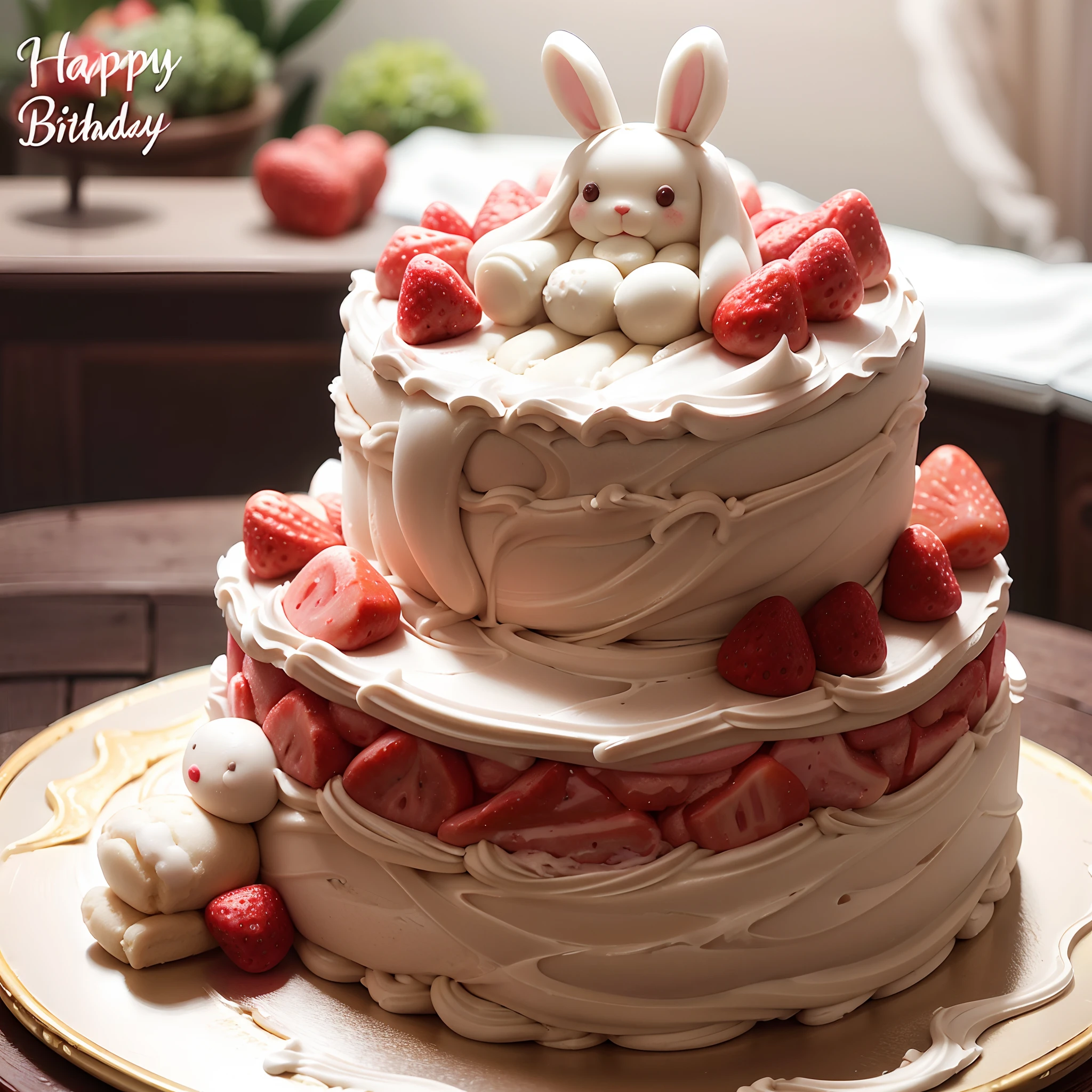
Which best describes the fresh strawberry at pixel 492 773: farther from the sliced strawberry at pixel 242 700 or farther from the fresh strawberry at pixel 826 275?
the fresh strawberry at pixel 826 275

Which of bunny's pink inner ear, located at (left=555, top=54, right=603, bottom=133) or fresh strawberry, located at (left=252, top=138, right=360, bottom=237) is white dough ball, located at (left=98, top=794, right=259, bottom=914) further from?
fresh strawberry, located at (left=252, top=138, right=360, bottom=237)

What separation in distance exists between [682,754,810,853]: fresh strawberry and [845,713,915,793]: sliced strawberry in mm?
85

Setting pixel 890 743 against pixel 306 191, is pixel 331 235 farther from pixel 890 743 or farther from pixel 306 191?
pixel 890 743

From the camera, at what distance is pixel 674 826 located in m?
1.52

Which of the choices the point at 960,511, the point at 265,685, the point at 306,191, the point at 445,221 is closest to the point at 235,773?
the point at 265,685

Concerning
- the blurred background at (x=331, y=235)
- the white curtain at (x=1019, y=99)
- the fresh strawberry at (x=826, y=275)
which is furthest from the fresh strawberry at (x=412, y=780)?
the white curtain at (x=1019, y=99)

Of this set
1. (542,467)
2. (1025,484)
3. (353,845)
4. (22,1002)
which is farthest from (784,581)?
(1025,484)

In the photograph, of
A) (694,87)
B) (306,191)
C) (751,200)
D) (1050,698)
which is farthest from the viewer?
(306,191)

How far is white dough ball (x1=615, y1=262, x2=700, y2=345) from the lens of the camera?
5.15 feet

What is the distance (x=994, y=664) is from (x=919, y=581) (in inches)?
6.3

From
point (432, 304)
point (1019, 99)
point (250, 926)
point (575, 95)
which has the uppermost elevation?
point (575, 95)

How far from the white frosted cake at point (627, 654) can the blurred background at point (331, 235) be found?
0.99m

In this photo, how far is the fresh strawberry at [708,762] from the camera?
4.91ft

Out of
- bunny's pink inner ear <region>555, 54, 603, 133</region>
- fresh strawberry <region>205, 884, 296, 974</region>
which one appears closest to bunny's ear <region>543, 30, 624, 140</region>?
bunny's pink inner ear <region>555, 54, 603, 133</region>
